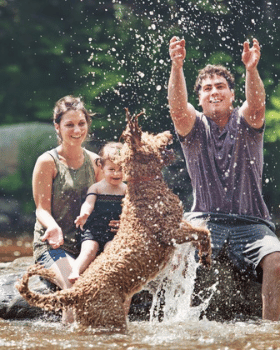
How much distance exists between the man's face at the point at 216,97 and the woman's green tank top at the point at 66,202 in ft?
3.89

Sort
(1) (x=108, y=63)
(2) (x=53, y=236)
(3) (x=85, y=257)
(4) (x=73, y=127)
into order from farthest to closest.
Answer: (1) (x=108, y=63) < (4) (x=73, y=127) < (3) (x=85, y=257) < (2) (x=53, y=236)

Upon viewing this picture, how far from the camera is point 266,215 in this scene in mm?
4410

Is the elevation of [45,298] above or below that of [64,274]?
below

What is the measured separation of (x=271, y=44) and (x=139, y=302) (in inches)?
286

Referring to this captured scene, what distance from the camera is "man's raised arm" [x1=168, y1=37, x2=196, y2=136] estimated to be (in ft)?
13.1

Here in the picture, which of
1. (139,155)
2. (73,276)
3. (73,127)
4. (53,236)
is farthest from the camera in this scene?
(73,127)

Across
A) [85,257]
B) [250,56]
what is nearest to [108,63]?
[250,56]

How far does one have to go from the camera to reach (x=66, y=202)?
14.3ft

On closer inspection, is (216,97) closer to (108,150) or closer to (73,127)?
(108,150)

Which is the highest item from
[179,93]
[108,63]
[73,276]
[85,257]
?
[108,63]

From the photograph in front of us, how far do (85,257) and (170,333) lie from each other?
2.96ft

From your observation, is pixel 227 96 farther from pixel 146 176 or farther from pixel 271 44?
pixel 271 44

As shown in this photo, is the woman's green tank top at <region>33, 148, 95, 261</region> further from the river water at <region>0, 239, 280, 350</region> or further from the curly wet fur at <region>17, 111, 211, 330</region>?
the curly wet fur at <region>17, 111, 211, 330</region>

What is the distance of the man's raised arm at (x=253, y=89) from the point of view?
162 inches
